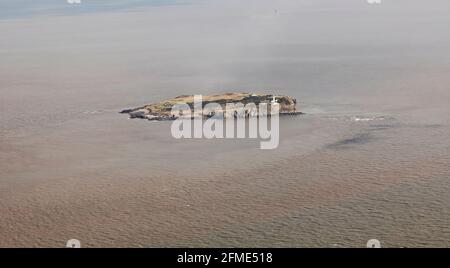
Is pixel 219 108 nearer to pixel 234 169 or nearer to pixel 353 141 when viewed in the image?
pixel 353 141

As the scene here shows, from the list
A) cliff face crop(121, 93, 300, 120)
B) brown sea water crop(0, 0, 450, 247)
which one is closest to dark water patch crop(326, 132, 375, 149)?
brown sea water crop(0, 0, 450, 247)

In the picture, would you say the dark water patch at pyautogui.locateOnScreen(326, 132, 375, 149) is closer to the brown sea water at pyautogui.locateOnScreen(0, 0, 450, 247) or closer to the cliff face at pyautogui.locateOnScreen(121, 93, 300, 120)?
the brown sea water at pyautogui.locateOnScreen(0, 0, 450, 247)

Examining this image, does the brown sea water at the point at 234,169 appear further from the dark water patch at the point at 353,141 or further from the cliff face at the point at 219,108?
the cliff face at the point at 219,108

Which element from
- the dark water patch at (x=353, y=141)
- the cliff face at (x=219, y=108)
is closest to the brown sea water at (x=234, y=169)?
the dark water patch at (x=353, y=141)

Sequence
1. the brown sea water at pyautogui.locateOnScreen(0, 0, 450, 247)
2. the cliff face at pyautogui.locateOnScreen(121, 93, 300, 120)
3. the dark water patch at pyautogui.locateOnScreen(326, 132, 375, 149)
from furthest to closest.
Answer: the cliff face at pyautogui.locateOnScreen(121, 93, 300, 120), the dark water patch at pyautogui.locateOnScreen(326, 132, 375, 149), the brown sea water at pyautogui.locateOnScreen(0, 0, 450, 247)

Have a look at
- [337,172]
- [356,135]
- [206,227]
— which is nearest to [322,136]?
[356,135]

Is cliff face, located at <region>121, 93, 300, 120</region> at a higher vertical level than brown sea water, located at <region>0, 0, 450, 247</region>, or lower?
higher

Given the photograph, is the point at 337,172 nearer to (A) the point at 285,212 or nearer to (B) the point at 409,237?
(A) the point at 285,212

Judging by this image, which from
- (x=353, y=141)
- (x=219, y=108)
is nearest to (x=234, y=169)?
(x=353, y=141)
